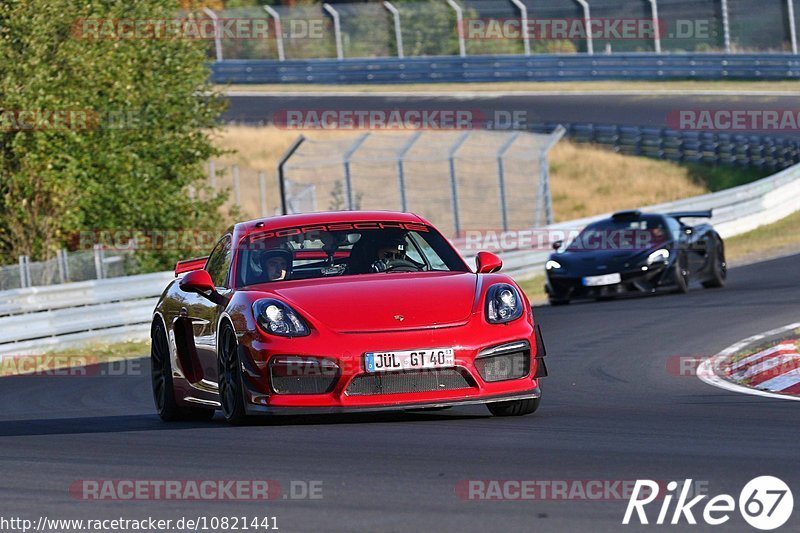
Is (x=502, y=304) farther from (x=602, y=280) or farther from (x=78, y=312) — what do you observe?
(x=602, y=280)

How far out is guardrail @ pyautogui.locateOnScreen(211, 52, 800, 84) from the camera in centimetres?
4288

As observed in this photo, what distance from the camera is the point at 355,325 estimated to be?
8258mm

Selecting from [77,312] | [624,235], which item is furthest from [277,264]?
[624,235]

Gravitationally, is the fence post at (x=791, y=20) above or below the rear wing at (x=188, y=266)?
below

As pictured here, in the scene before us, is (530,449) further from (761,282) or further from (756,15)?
(756,15)

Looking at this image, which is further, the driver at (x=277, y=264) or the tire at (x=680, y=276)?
the tire at (x=680, y=276)

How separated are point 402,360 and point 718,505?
2.80m

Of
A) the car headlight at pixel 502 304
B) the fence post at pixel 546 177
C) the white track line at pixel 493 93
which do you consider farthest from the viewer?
the white track line at pixel 493 93

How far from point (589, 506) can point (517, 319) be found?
2933 mm

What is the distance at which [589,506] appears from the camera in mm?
5738

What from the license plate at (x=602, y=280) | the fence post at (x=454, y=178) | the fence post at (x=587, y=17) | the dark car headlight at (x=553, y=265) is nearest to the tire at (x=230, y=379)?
the license plate at (x=602, y=280)

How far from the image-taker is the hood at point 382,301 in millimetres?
8281

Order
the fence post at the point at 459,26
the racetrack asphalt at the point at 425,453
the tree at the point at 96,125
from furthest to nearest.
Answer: the fence post at the point at 459,26 < the tree at the point at 96,125 < the racetrack asphalt at the point at 425,453

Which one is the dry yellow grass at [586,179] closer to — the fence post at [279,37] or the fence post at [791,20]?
the fence post at [279,37]
